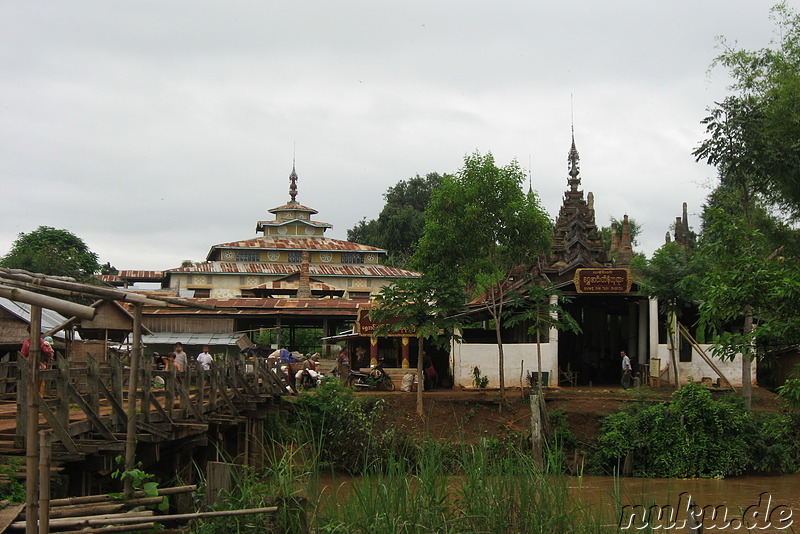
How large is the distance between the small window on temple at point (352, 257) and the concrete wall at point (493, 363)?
102 ft

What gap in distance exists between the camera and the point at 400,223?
220ft

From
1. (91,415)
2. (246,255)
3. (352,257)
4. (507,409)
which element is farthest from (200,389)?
(246,255)

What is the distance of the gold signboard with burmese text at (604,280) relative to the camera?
2833cm

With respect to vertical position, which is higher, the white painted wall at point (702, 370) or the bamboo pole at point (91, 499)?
the white painted wall at point (702, 370)

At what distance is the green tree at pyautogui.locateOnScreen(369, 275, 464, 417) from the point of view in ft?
80.1

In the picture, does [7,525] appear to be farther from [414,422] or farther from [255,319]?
[255,319]

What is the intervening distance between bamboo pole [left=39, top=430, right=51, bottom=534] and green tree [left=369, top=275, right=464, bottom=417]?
1816 cm

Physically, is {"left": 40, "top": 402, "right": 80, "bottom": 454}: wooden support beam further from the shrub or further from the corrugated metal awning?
the corrugated metal awning

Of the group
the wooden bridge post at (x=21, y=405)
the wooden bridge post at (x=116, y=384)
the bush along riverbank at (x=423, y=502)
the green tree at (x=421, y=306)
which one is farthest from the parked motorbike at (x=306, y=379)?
the wooden bridge post at (x=21, y=405)

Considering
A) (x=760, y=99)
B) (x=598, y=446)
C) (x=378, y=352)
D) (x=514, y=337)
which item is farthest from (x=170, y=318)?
(x=760, y=99)

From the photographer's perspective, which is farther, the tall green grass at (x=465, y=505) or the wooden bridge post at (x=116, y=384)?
the wooden bridge post at (x=116, y=384)

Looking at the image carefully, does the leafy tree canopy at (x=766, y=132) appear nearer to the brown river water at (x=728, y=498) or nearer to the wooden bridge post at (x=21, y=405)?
the brown river water at (x=728, y=498)

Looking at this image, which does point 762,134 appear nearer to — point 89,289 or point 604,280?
point 604,280

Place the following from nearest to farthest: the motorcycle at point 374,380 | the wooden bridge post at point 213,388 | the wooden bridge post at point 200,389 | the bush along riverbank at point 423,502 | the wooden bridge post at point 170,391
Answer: the bush along riverbank at point 423,502, the wooden bridge post at point 170,391, the wooden bridge post at point 200,389, the wooden bridge post at point 213,388, the motorcycle at point 374,380
